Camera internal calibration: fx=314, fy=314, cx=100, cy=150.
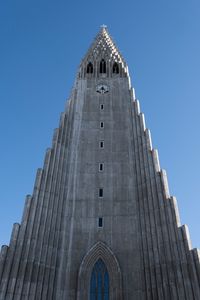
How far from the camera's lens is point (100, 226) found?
3045cm

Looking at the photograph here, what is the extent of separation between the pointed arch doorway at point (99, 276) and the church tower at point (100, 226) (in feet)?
0.26

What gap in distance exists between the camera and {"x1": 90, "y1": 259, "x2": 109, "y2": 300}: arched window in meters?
26.7

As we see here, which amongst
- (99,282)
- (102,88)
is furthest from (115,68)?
(99,282)

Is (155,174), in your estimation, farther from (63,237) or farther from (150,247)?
(63,237)

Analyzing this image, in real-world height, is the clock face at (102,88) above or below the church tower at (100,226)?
above

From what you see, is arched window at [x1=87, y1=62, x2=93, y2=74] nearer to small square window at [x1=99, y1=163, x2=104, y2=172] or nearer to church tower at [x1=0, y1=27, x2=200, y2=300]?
church tower at [x1=0, y1=27, x2=200, y2=300]

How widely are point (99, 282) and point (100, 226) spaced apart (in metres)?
5.13

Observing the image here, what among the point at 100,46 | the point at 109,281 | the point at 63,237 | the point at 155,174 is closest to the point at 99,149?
the point at 155,174

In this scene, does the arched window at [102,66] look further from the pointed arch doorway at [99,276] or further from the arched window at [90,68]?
the pointed arch doorway at [99,276]

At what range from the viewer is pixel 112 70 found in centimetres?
4956

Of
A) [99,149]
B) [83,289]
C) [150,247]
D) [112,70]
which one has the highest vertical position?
[112,70]

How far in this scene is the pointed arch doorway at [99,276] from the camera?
87.1 feet

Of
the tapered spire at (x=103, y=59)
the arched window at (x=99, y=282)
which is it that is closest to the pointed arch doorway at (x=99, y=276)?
the arched window at (x=99, y=282)

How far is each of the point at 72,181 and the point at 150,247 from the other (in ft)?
35.6
